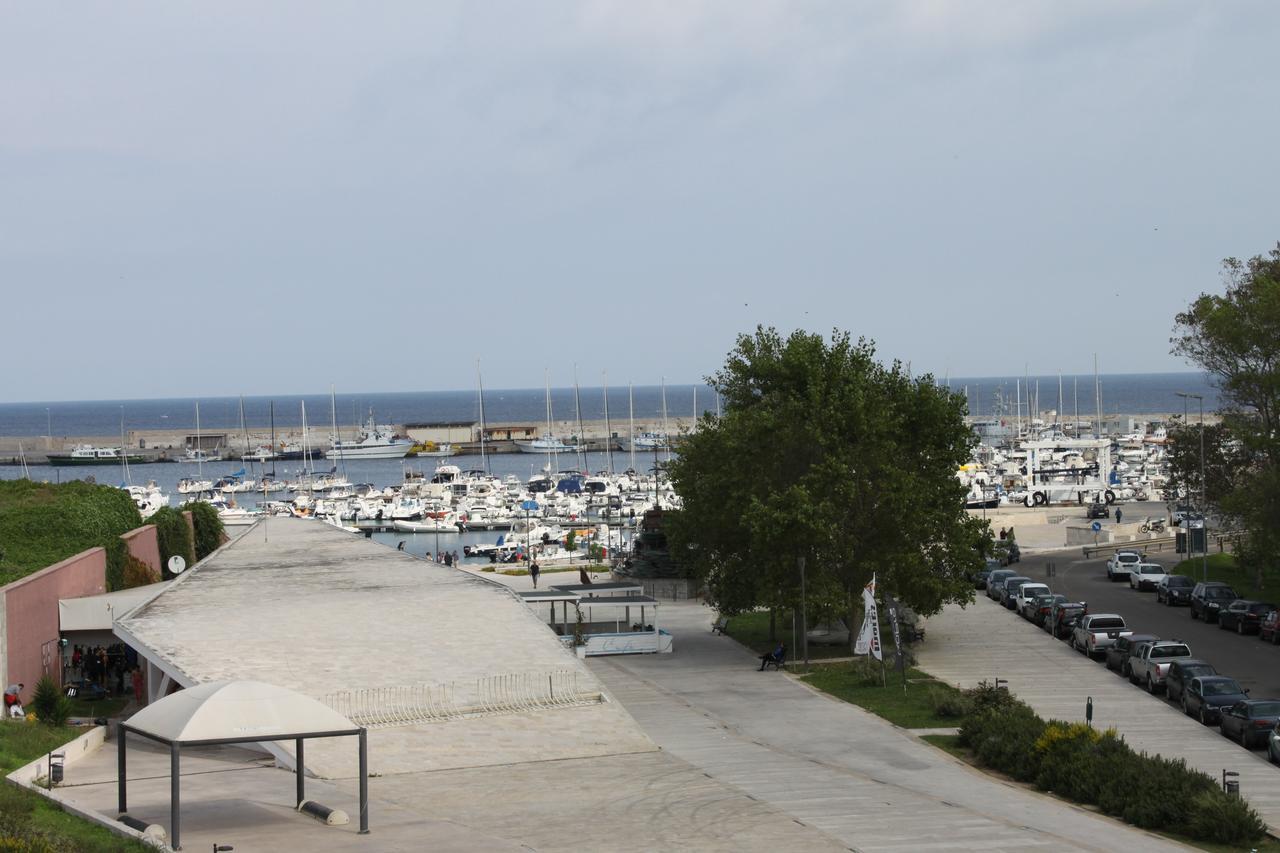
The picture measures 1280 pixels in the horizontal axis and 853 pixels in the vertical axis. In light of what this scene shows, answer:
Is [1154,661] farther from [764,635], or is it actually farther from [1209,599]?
→ [764,635]

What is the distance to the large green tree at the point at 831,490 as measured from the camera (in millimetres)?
41125

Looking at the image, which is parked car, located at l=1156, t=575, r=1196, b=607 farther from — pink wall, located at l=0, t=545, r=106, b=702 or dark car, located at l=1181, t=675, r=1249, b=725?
pink wall, located at l=0, t=545, r=106, b=702

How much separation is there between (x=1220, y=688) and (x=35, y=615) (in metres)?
27.8

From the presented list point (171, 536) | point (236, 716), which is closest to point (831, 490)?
point (236, 716)

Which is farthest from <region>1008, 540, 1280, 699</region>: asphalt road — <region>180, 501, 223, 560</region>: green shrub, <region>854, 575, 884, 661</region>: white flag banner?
<region>180, 501, 223, 560</region>: green shrub

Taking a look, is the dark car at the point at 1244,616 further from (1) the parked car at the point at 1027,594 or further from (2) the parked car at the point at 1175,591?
(1) the parked car at the point at 1027,594

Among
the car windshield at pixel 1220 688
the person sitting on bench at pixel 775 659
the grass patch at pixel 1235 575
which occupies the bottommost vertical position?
the grass patch at pixel 1235 575

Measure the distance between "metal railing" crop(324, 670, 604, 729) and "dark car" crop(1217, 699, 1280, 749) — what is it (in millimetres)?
12799

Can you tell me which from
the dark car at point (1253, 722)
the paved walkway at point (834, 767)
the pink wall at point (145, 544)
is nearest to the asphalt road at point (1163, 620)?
the dark car at point (1253, 722)

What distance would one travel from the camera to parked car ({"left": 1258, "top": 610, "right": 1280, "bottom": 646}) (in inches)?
1619

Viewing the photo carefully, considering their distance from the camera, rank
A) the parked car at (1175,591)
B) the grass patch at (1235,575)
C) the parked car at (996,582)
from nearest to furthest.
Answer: the parked car at (1175,591) < the grass patch at (1235,575) < the parked car at (996,582)

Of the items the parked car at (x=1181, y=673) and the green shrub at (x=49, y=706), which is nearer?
the green shrub at (x=49, y=706)

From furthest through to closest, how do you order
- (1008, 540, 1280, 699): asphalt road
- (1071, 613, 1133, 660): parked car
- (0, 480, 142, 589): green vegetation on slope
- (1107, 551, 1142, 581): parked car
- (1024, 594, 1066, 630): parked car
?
1. (1107, 551, 1142, 581): parked car
2. (1024, 594, 1066, 630): parked car
3. (0, 480, 142, 589): green vegetation on slope
4. (1071, 613, 1133, 660): parked car
5. (1008, 540, 1280, 699): asphalt road

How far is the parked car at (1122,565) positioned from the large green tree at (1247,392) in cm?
370
